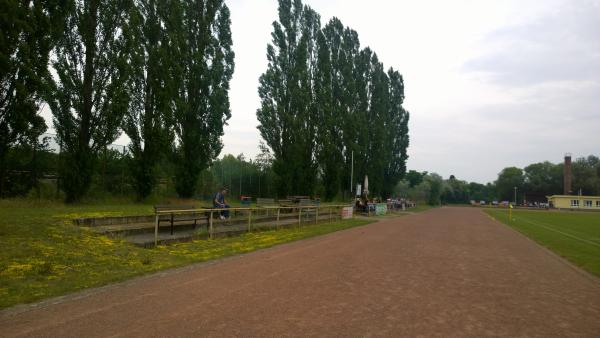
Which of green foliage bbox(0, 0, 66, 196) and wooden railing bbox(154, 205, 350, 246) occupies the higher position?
green foliage bbox(0, 0, 66, 196)

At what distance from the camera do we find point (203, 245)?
1142 centimetres

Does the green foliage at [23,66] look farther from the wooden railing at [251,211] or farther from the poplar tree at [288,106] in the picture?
the poplar tree at [288,106]

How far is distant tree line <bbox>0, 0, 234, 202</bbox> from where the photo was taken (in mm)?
13352

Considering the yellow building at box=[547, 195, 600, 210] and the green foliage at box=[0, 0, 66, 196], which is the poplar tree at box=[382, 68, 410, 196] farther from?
the yellow building at box=[547, 195, 600, 210]

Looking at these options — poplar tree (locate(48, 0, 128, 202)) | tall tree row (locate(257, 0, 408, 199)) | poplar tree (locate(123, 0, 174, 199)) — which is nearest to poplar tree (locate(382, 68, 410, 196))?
tall tree row (locate(257, 0, 408, 199))

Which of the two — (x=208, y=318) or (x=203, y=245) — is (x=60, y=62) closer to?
(x=203, y=245)

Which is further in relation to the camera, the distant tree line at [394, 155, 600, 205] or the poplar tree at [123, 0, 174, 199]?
the distant tree line at [394, 155, 600, 205]

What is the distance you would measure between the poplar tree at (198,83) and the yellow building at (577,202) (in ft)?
283

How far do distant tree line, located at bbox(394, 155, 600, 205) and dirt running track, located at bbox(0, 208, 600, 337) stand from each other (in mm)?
85071

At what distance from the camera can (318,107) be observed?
3338cm

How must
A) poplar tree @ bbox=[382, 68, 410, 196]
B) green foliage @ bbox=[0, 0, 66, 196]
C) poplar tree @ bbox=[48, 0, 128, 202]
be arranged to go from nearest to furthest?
green foliage @ bbox=[0, 0, 66, 196]
poplar tree @ bbox=[48, 0, 128, 202]
poplar tree @ bbox=[382, 68, 410, 196]

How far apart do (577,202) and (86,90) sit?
95929 millimetres

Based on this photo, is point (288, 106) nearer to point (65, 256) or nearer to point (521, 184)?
point (65, 256)

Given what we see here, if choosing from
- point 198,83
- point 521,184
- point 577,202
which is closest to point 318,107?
point 198,83
